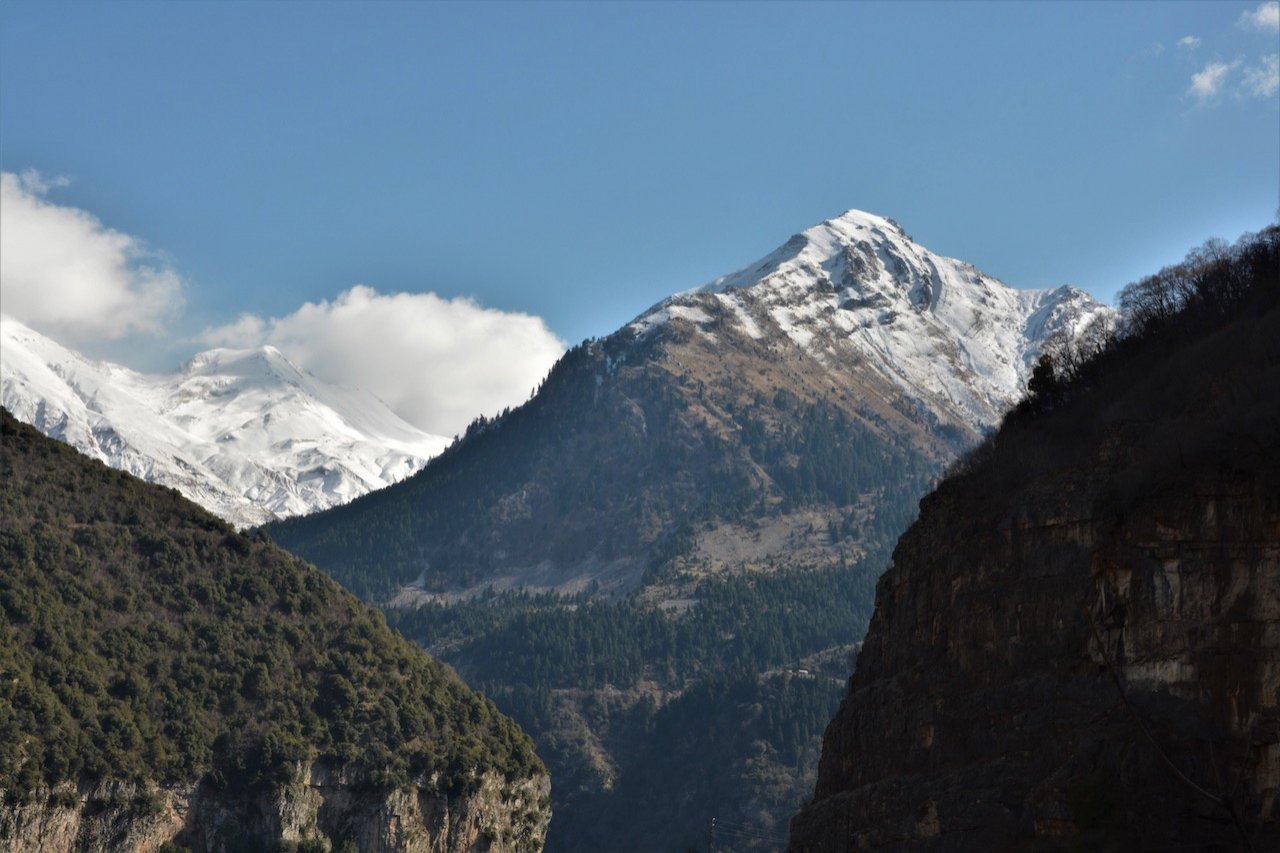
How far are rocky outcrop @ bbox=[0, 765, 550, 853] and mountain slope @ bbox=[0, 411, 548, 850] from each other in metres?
0.11

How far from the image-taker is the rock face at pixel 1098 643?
50.4 metres

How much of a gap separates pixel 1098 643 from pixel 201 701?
70.8 meters

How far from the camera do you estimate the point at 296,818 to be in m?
111

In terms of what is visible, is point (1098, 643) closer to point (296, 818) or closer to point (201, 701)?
point (296, 818)

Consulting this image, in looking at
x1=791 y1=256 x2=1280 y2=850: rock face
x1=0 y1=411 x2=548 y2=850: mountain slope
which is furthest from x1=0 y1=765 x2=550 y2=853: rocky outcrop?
x1=791 y1=256 x2=1280 y2=850: rock face

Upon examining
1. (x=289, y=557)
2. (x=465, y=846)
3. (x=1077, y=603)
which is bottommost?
(x=465, y=846)

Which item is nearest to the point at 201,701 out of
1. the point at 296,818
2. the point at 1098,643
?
the point at 296,818

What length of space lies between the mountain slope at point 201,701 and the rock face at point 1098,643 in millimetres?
47416

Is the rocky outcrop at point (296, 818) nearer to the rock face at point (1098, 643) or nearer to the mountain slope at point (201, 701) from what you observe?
the mountain slope at point (201, 701)

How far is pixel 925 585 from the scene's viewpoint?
68.3 m

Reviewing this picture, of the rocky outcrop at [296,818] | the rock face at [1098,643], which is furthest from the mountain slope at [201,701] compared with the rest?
the rock face at [1098,643]

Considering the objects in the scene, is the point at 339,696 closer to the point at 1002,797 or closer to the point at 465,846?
the point at 465,846

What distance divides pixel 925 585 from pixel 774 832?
134302mm

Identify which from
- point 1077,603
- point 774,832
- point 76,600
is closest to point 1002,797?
point 1077,603
